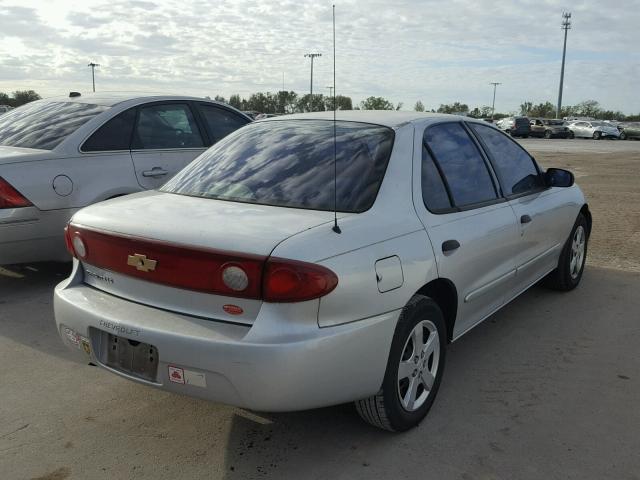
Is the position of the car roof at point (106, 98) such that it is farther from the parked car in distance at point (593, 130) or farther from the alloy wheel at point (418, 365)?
the parked car in distance at point (593, 130)

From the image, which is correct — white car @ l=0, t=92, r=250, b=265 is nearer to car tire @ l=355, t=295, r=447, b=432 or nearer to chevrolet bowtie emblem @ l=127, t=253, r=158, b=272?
chevrolet bowtie emblem @ l=127, t=253, r=158, b=272

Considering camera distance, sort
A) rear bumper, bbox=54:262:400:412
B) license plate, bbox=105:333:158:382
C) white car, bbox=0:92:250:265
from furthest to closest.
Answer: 1. white car, bbox=0:92:250:265
2. license plate, bbox=105:333:158:382
3. rear bumper, bbox=54:262:400:412

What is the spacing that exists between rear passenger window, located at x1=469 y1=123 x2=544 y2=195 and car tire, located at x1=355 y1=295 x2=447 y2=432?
137 cm

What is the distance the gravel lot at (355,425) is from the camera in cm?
268

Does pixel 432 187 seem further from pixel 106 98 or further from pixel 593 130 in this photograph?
pixel 593 130

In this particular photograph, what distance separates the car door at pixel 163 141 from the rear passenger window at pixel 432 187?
309 cm

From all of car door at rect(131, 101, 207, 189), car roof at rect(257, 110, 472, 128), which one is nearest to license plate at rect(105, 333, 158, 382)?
car roof at rect(257, 110, 472, 128)

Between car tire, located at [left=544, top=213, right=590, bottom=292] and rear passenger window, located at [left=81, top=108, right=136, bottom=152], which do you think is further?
rear passenger window, located at [left=81, top=108, right=136, bottom=152]

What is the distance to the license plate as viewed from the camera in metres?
2.55

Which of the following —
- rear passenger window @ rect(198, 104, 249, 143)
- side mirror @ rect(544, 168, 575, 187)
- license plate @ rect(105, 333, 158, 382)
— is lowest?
license plate @ rect(105, 333, 158, 382)

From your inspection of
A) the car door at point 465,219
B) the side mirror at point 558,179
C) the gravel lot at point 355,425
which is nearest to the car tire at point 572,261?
the side mirror at point 558,179

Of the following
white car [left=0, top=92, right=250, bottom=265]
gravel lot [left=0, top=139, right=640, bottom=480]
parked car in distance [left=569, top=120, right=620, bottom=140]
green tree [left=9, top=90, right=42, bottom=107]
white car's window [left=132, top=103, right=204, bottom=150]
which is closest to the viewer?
gravel lot [left=0, top=139, right=640, bottom=480]

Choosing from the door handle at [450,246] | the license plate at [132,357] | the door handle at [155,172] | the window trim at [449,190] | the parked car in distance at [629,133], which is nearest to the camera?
the license plate at [132,357]

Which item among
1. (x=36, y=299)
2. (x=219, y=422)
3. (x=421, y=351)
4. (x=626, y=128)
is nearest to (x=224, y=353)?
(x=219, y=422)
